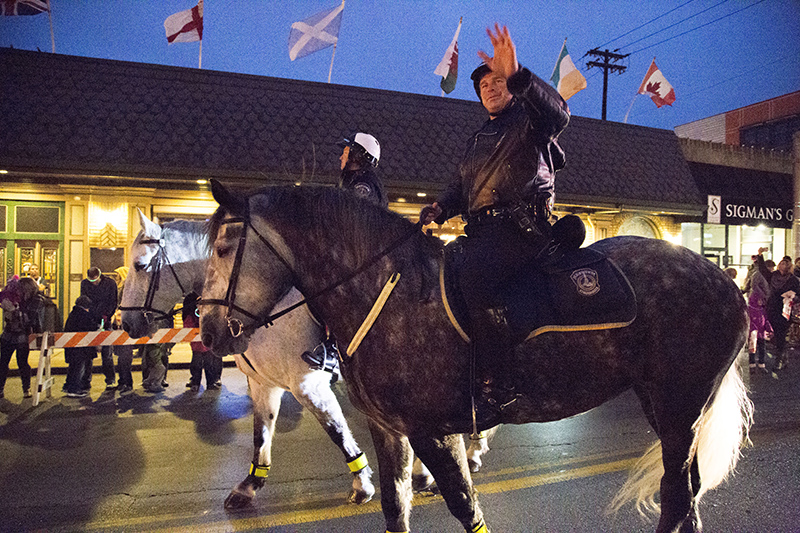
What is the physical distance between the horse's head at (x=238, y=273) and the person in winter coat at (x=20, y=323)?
7147 millimetres

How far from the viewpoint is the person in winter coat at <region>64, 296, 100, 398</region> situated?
7734 mm

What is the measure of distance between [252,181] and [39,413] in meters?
6.16

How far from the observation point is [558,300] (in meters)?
2.42

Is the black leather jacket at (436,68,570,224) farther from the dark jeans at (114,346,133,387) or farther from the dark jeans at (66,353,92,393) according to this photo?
the dark jeans at (66,353,92,393)

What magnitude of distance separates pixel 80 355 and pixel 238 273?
707 cm

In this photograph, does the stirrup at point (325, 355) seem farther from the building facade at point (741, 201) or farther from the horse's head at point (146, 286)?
the building facade at point (741, 201)

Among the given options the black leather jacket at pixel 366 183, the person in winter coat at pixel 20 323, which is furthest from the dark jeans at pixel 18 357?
the black leather jacket at pixel 366 183

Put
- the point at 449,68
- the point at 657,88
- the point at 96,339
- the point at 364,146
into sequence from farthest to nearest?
the point at 657,88 → the point at 449,68 → the point at 96,339 → the point at 364,146

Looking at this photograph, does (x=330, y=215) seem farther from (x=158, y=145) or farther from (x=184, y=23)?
(x=184, y=23)

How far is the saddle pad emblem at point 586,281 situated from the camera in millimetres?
2416

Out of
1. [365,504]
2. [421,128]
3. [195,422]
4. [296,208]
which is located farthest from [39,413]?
[421,128]

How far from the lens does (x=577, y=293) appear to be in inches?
95.3

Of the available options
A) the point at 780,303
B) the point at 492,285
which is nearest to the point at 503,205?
→ the point at 492,285

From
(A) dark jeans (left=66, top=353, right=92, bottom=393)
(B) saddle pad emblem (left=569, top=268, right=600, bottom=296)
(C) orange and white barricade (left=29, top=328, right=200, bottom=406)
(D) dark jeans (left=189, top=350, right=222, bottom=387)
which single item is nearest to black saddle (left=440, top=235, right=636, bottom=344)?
(B) saddle pad emblem (left=569, top=268, right=600, bottom=296)
